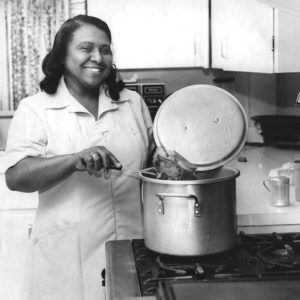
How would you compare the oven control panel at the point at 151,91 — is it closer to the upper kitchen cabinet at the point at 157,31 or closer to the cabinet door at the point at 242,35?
the upper kitchen cabinet at the point at 157,31

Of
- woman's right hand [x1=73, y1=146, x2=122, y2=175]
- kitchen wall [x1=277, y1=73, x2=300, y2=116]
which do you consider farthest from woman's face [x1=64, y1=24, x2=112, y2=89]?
kitchen wall [x1=277, y1=73, x2=300, y2=116]

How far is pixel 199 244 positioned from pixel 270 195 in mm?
719

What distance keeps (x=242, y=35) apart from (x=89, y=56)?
3.18ft

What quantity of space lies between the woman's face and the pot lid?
0.28 meters

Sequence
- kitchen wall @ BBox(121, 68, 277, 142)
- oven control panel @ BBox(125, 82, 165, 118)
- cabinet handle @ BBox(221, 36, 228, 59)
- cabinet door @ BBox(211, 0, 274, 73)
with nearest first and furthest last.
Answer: cabinet door @ BBox(211, 0, 274, 73)
cabinet handle @ BBox(221, 36, 228, 59)
oven control panel @ BBox(125, 82, 165, 118)
kitchen wall @ BBox(121, 68, 277, 142)

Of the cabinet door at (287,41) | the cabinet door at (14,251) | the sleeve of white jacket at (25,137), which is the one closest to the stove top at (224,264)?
the sleeve of white jacket at (25,137)

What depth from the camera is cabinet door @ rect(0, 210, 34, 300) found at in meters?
2.71

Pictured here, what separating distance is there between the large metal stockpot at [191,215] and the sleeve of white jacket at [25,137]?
0.50 m

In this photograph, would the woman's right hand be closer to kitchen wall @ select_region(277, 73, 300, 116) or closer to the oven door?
the oven door

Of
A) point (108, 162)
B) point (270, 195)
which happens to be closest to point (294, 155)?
point (270, 195)

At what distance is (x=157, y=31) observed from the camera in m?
3.07

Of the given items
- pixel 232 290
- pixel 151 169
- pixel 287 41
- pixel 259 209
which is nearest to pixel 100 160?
pixel 151 169

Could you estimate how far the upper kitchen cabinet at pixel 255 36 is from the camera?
7.07ft

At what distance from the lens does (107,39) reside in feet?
6.17
